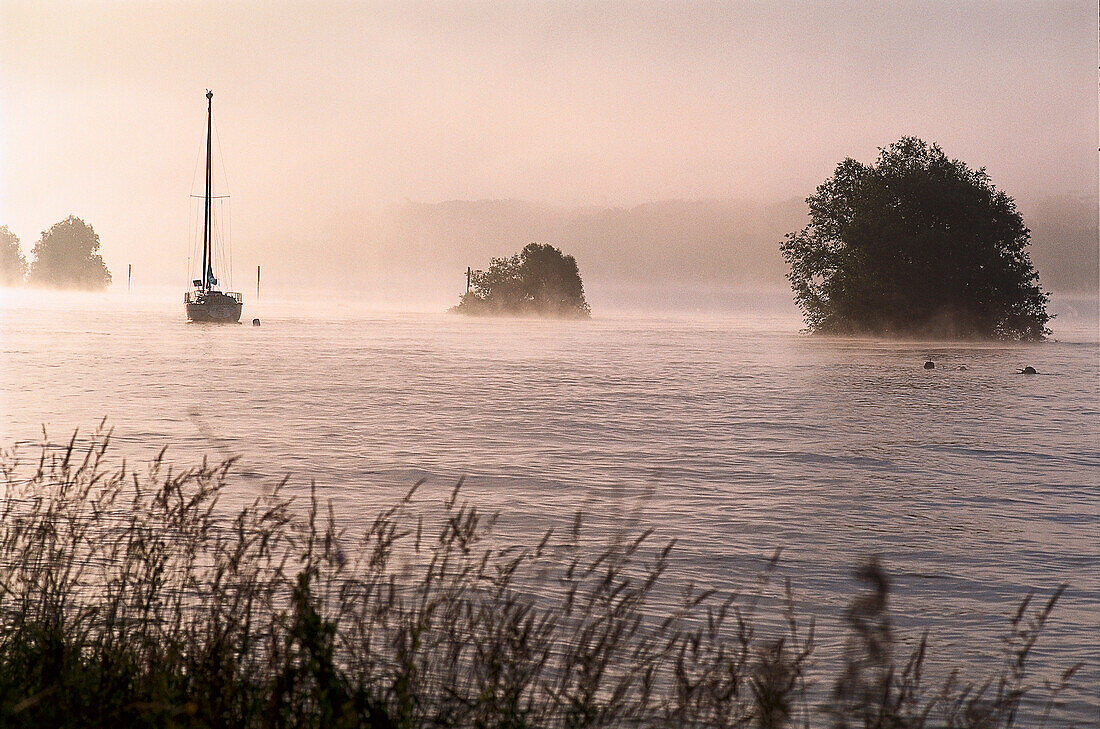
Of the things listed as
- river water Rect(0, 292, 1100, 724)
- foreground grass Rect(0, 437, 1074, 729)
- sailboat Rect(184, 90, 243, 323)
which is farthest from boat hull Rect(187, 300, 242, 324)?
foreground grass Rect(0, 437, 1074, 729)

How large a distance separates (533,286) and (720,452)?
359 feet

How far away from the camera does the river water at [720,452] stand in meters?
10.2

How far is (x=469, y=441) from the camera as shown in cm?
1983

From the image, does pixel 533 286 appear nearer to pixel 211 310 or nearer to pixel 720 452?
pixel 211 310

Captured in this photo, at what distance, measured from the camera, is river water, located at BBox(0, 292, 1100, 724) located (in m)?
10.2

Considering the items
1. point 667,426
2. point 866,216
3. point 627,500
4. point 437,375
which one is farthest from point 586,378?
point 866,216

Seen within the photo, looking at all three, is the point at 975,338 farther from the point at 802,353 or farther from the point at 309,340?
the point at 309,340

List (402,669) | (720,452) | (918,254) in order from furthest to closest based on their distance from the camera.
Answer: (918,254) < (720,452) < (402,669)

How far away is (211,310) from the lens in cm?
8519

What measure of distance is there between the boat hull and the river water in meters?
40.0

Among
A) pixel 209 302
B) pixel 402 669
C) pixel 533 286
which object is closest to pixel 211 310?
pixel 209 302

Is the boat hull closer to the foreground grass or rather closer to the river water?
the river water

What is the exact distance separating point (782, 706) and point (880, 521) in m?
9.25

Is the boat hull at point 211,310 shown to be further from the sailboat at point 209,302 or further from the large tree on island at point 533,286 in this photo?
the large tree on island at point 533,286
